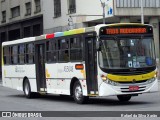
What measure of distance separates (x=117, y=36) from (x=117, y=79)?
1.59m

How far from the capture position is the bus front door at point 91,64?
693 inches

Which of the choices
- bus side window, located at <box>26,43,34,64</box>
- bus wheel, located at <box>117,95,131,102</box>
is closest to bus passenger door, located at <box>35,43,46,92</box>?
bus side window, located at <box>26,43,34,64</box>

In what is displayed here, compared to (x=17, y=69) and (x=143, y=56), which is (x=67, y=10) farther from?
(x=143, y=56)

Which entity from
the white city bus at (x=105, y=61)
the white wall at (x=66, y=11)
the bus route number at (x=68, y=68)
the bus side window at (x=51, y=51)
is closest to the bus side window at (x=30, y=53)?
the bus side window at (x=51, y=51)

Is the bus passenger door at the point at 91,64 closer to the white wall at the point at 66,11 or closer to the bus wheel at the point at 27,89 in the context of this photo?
the bus wheel at the point at 27,89

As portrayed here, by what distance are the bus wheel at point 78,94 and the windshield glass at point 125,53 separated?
177 cm

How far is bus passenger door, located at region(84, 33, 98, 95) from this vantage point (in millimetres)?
17612

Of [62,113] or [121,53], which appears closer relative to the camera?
[62,113]

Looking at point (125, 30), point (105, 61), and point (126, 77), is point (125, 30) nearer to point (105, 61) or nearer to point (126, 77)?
point (105, 61)

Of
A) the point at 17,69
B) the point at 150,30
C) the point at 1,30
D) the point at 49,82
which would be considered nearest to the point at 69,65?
the point at 49,82

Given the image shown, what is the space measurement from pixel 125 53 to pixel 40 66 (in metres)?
5.91

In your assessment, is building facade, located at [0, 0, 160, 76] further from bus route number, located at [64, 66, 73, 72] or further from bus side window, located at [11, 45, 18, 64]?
bus route number, located at [64, 66, 73, 72]

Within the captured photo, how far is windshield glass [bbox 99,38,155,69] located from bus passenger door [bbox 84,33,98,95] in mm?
428

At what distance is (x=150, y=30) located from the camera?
18297 mm
